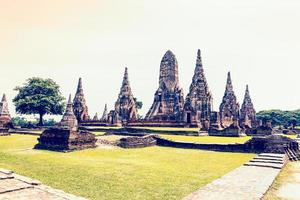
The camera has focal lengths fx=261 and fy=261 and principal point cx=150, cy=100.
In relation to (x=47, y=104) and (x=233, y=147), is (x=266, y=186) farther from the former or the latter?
(x=47, y=104)

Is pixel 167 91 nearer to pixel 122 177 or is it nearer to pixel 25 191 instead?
pixel 122 177

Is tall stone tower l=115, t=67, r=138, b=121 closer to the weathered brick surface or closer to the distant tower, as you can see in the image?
the distant tower

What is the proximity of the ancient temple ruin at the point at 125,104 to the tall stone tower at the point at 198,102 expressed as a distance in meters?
10.3

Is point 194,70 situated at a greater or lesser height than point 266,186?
greater

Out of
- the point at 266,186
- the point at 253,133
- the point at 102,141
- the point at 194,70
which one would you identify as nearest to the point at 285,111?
the point at 194,70

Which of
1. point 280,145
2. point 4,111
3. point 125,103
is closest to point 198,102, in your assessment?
point 125,103

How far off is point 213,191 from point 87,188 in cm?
321

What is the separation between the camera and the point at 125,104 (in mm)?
40875

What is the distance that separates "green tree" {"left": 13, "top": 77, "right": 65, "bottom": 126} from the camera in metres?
40.0

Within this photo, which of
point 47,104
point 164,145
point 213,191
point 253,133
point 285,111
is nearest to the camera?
point 213,191

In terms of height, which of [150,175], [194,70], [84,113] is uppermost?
[194,70]

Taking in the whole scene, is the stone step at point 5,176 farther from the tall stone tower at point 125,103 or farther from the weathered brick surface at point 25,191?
the tall stone tower at point 125,103

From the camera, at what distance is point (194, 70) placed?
3712cm

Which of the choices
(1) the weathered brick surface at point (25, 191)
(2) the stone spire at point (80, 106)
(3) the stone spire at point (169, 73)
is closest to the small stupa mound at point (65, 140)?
(1) the weathered brick surface at point (25, 191)
